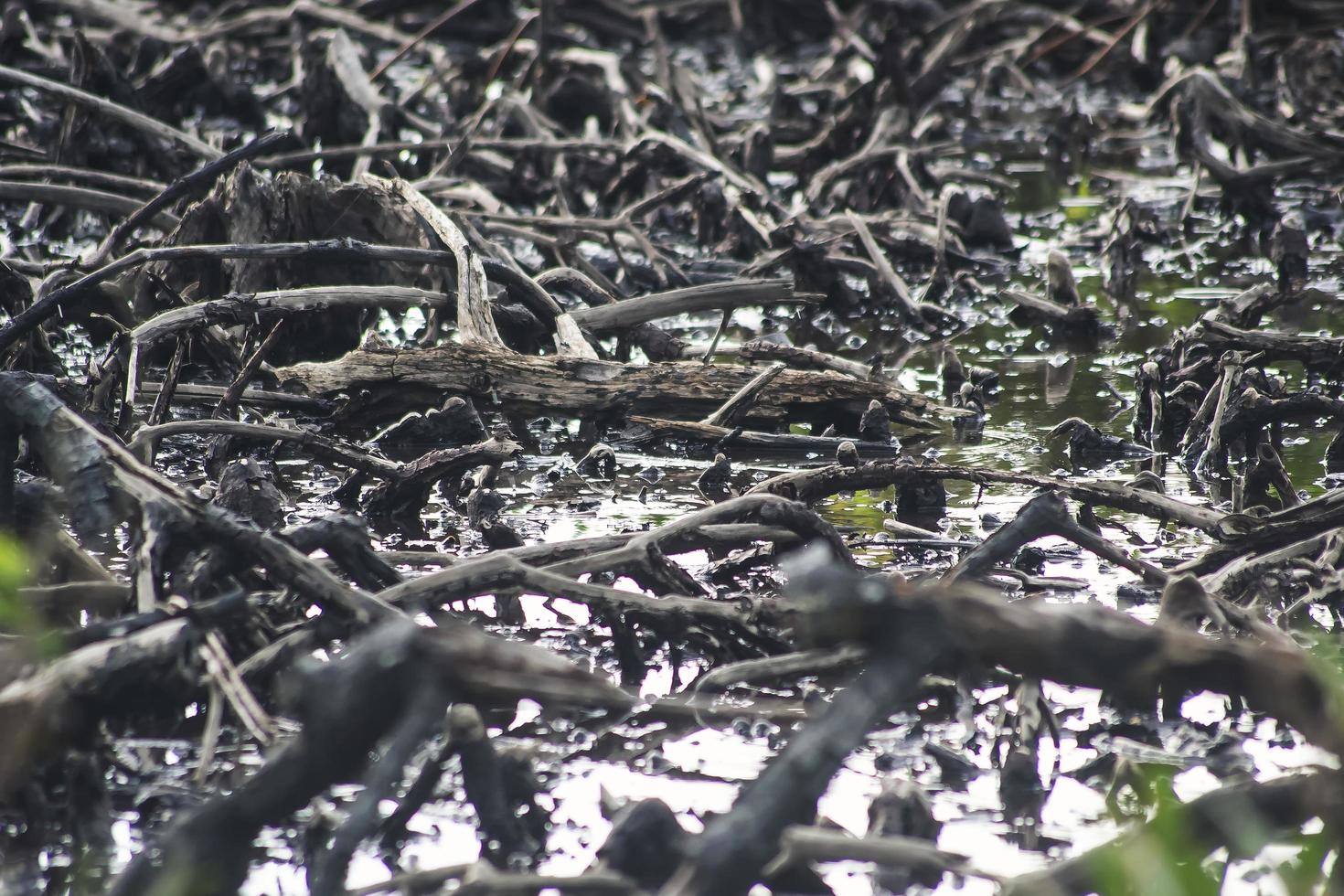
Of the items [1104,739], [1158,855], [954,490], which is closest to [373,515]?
[954,490]

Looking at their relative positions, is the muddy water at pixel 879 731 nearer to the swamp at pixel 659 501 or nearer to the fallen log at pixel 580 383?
the swamp at pixel 659 501

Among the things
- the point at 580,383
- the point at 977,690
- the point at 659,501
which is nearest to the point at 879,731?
the point at 977,690

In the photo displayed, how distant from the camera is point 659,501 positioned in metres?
3.99

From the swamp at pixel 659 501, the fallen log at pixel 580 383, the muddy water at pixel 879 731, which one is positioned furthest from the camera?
the fallen log at pixel 580 383

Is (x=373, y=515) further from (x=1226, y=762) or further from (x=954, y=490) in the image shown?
(x=1226, y=762)

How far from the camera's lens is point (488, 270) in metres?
4.70

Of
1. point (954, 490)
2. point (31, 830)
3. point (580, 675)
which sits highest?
point (580, 675)

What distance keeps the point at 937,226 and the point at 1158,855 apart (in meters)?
5.62

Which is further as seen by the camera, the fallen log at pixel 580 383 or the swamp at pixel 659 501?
the fallen log at pixel 580 383

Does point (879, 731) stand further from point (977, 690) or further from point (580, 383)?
point (580, 383)

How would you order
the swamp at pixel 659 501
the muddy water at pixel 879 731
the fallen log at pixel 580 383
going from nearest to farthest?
the swamp at pixel 659 501 → the muddy water at pixel 879 731 → the fallen log at pixel 580 383

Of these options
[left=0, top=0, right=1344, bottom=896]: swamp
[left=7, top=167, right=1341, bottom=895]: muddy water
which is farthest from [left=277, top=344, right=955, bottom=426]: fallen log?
[left=7, top=167, right=1341, bottom=895]: muddy water

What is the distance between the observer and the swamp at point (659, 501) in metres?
1.74

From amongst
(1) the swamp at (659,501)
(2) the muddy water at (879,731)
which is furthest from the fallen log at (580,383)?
A: (2) the muddy water at (879,731)
